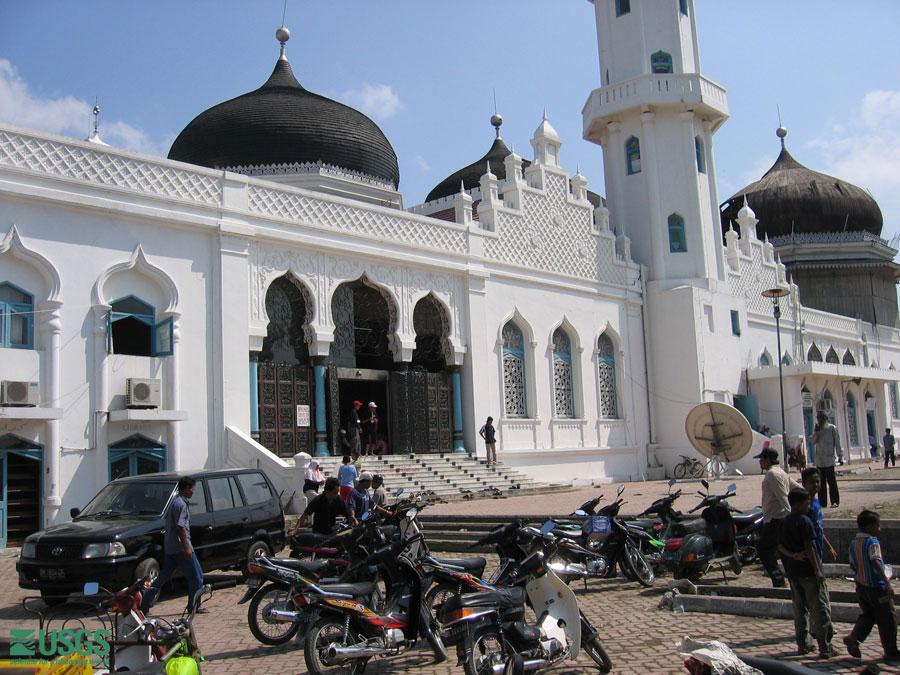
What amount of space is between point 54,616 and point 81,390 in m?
6.40

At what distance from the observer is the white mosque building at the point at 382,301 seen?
1377cm

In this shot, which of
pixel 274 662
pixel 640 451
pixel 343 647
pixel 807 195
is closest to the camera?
pixel 343 647

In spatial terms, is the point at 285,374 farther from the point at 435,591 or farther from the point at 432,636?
the point at 432,636

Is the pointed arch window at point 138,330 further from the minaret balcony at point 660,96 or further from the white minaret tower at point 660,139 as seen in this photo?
the minaret balcony at point 660,96

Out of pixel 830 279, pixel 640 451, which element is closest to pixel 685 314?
pixel 640 451

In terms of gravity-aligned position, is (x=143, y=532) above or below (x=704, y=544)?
above

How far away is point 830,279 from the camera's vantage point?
1460 inches

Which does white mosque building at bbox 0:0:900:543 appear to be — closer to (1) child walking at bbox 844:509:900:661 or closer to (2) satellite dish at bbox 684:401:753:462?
(2) satellite dish at bbox 684:401:753:462

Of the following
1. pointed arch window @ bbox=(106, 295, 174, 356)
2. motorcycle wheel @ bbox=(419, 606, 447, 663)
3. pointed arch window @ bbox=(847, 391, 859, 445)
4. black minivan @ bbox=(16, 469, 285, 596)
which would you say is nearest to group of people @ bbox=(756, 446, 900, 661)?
motorcycle wheel @ bbox=(419, 606, 447, 663)

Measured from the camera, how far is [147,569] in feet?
27.8

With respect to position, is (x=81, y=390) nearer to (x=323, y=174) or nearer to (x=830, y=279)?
(x=323, y=174)

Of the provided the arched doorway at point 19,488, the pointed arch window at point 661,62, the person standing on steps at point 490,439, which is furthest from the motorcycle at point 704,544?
the pointed arch window at point 661,62

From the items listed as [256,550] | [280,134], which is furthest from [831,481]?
[280,134]

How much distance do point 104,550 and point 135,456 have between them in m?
6.16
